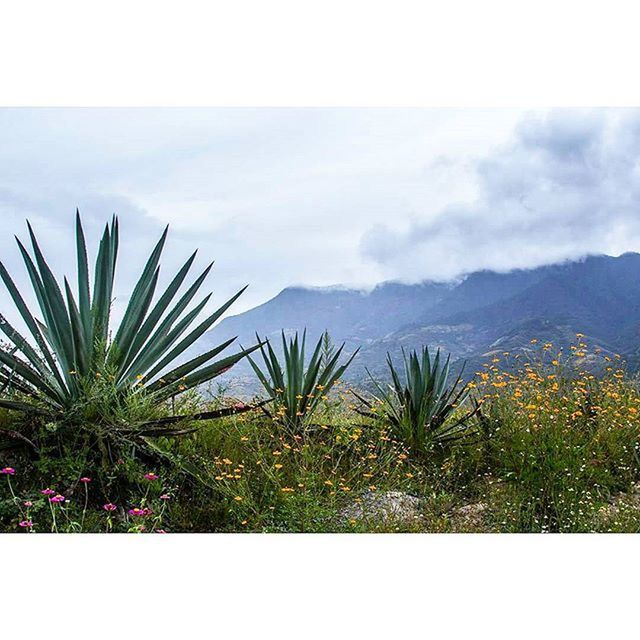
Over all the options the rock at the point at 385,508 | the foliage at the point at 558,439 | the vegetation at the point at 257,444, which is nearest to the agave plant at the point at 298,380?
the vegetation at the point at 257,444

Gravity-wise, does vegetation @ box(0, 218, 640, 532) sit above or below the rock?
above

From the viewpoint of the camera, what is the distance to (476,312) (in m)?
9.45

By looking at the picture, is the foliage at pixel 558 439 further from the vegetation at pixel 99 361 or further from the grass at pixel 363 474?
the vegetation at pixel 99 361

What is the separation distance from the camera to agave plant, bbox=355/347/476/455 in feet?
13.8

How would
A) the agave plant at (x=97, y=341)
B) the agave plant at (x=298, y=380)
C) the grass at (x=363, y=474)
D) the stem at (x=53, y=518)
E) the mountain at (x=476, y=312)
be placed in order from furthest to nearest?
the mountain at (x=476, y=312)
the agave plant at (x=298, y=380)
the agave plant at (x=97, y=341)
the grass at (x=363, y=474)
the stem at (x=53, y=518)

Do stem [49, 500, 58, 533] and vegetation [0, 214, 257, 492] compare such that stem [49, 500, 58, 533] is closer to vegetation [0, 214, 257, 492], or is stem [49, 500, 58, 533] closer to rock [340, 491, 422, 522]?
vegetation [0, 214, 257, 492]

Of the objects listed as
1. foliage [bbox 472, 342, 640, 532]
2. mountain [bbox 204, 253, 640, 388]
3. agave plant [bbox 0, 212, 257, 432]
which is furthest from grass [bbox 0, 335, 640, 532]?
mountain [bbox 204, 253, 640, 388]

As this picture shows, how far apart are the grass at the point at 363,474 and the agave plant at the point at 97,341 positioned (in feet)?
0.78

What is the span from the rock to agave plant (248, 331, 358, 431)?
1.91ft

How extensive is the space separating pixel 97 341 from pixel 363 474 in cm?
157

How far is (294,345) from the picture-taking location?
4230mm

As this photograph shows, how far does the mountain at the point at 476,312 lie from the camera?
7.30 m

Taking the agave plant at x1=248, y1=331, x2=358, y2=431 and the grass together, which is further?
the agave plant at x1=248, y1=331, x2=358, y2=431

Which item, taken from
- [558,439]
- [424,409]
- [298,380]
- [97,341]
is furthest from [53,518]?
[558,439]
